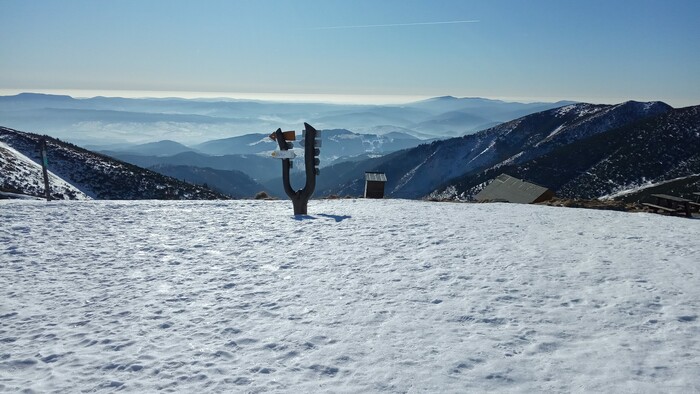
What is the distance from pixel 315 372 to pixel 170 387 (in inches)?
72.1

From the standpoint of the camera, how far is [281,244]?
11.8 meters

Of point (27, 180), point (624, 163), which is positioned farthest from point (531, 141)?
point (27, 180)

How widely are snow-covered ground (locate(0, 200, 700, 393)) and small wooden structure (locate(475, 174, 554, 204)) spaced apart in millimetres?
17663

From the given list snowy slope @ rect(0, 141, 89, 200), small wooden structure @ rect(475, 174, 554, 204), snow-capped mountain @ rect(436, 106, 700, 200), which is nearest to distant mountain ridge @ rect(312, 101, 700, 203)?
snow-capped mountain @ rect(436, 106, 700, 200)

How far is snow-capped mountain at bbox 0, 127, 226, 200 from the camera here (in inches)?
1759

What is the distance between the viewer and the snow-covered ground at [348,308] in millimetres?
5457

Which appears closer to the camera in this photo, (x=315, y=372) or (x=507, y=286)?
(x=315, y=372)

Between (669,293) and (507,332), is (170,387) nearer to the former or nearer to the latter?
(507,332)

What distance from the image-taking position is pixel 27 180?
44.4 metres

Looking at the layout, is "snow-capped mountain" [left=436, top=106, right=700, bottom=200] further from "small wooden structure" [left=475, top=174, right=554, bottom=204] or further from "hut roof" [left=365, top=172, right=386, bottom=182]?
"hut roof" [left=365, top=172, right=386, bottom=182]

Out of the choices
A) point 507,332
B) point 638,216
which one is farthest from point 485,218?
point 507,332

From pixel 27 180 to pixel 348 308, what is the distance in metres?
50.6

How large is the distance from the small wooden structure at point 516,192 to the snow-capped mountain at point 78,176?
129ft

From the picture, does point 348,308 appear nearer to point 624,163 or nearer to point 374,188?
point 374,188
